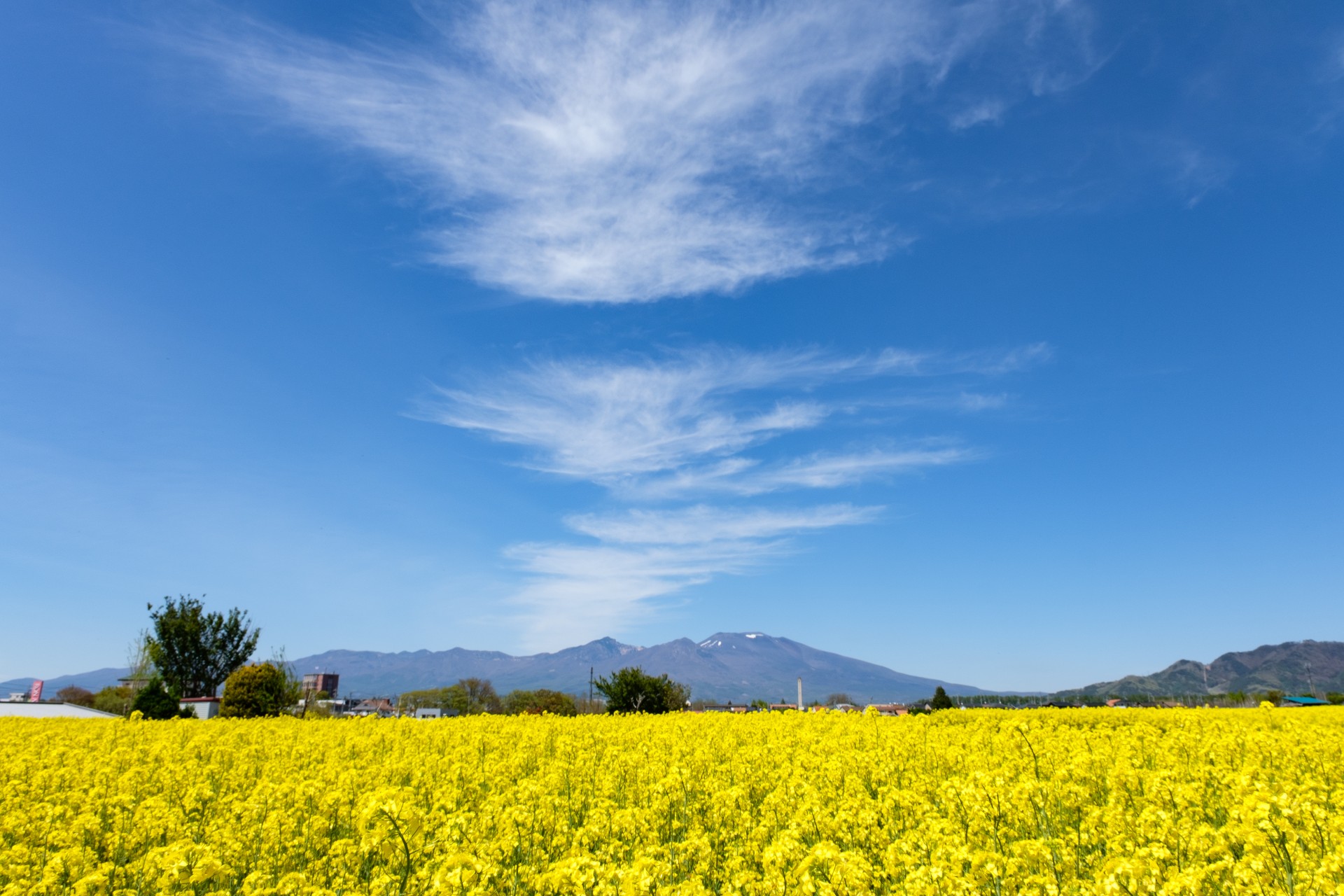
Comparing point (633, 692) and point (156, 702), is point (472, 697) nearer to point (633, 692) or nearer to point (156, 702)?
point (156, 702)

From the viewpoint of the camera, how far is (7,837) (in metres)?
8.06

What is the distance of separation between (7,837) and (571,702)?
94.2m

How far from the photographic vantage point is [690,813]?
771 centimetres

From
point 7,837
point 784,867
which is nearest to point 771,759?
point 784,867

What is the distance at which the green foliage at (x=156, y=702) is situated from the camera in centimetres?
3262

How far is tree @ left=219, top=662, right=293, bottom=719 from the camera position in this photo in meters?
35.5

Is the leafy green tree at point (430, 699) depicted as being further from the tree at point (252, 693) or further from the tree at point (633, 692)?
the tree at point (633, 692)

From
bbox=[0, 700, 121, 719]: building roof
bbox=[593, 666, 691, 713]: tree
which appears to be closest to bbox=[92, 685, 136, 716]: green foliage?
bbox=[0, 700, 121, 719]: building roof

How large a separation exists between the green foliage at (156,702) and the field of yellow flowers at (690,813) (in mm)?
22488

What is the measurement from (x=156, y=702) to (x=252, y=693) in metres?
4.19

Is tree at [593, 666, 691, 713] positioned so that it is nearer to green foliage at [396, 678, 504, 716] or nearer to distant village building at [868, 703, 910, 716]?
distant village building at [868, 703, 910, 716]

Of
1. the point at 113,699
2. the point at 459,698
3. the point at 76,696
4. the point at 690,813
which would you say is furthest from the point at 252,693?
the point at 459,698

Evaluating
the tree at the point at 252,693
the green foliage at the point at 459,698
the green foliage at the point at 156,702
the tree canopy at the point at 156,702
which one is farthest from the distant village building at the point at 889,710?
the green foliage at the point at 459,698

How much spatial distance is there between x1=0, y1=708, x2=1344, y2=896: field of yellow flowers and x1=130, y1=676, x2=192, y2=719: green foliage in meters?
22.5
